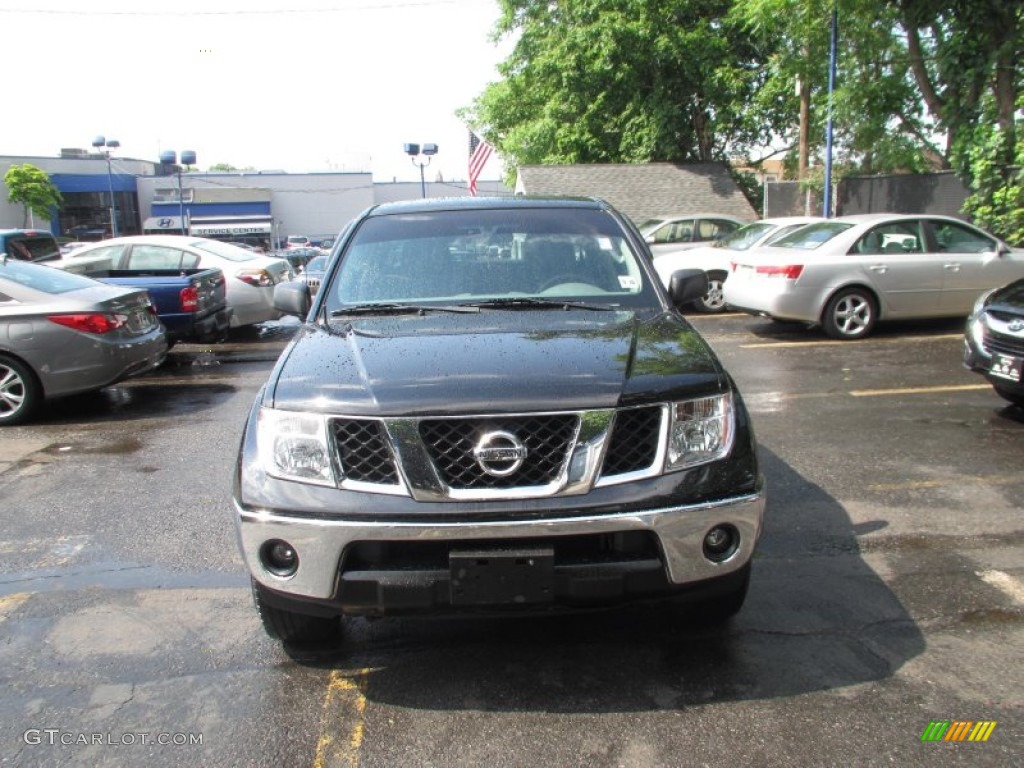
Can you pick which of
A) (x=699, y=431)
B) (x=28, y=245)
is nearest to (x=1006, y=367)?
(x=699, y=431)

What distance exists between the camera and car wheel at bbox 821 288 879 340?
10508 mm

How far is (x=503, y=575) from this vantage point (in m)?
2.63

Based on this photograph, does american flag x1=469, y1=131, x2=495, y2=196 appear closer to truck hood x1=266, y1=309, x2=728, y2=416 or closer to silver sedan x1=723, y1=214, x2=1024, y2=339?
silver sedan x1=723, y1=214, x2=1024, y2=339

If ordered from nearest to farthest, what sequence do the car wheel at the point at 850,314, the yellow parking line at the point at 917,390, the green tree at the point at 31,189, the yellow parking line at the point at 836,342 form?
the yellow parking line at the point at 917,390, the yellow parking line at the point at 836,342, the car wheel at the point at 850,314, the green tree at the point at 31,189

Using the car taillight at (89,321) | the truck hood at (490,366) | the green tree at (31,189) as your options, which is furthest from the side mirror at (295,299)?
the green tree at (31,189)

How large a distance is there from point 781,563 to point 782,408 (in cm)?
336

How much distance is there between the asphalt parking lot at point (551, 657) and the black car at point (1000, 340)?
3.23 ft

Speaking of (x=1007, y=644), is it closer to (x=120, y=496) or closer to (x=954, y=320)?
(x=120, y=496)

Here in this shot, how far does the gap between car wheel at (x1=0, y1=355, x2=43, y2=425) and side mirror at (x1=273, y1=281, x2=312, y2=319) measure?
13.4ft

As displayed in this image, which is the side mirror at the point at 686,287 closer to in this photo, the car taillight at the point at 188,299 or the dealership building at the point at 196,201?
the car taillight at the point at 188,299

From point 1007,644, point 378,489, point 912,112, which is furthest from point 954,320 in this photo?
point 378,489

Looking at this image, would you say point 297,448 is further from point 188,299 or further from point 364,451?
point 188,299

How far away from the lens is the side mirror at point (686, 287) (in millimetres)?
4352

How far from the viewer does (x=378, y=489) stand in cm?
271
